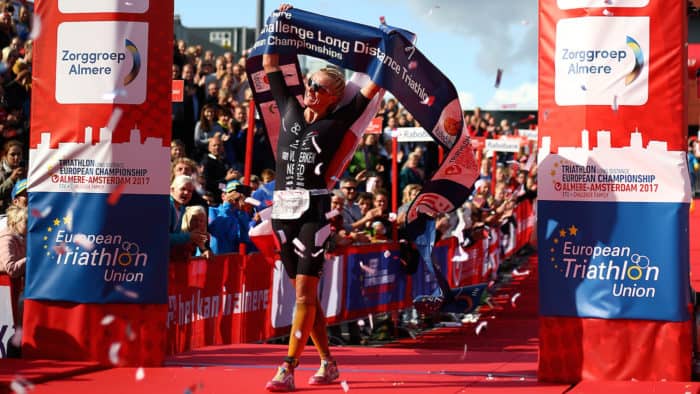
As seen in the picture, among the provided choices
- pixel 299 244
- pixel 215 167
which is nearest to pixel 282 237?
pixel 299 244

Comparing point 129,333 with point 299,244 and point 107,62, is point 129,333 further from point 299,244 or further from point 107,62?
point 107,62

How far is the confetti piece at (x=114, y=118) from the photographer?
8.40m

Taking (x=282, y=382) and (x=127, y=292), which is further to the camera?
(x=127, y=292)

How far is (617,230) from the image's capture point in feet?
25.3

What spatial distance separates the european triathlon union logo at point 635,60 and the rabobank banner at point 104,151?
3.35 m

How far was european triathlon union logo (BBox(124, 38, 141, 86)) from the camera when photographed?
837 cm

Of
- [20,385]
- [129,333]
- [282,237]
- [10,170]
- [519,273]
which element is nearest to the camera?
[20,385]

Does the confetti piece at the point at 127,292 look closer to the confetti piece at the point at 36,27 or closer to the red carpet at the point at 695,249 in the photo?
the confetti piece at the point at 36,27

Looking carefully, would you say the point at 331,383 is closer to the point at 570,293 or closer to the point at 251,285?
the point at 570,293

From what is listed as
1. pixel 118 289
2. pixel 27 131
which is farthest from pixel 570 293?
pixel 27 131

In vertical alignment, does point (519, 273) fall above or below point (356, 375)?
below

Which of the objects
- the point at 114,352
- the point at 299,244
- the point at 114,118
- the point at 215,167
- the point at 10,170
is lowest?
the point at 114,352

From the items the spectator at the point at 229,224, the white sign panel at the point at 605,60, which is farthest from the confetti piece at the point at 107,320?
the white sign panel at the point at 605,60

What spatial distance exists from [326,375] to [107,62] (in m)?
2.83
